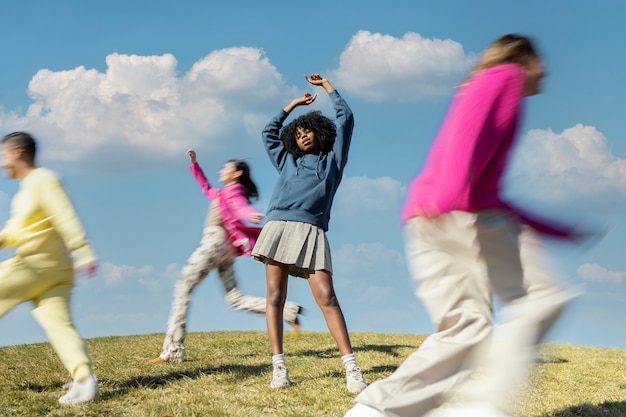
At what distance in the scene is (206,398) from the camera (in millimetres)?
6352

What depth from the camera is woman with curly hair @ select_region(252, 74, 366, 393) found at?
6.47 metres

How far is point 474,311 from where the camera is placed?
164 inches

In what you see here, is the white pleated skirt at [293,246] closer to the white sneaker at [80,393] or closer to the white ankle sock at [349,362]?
the white ankle sock at [349,362]

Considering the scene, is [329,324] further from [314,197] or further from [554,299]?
[554,299]

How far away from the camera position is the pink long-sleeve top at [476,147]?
3984mm

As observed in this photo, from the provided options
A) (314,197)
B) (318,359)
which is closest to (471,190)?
(314,197)

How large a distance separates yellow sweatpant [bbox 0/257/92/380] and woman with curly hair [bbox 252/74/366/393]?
1671 millimetres

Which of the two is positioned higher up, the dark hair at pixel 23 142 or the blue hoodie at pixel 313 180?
the dark hair at pixel 23 142

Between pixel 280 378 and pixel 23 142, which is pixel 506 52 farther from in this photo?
pixel 23 142

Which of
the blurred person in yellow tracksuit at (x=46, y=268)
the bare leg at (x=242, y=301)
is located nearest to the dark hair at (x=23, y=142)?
the blurred person in yellow tracksuit at (x=46, y=268)

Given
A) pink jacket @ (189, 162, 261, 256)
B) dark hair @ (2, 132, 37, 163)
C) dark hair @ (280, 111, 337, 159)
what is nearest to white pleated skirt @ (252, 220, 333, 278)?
dark hair @ (280, 111, 337, 159)

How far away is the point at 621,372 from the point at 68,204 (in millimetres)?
6689

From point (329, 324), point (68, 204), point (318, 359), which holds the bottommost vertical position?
point (318, 359)

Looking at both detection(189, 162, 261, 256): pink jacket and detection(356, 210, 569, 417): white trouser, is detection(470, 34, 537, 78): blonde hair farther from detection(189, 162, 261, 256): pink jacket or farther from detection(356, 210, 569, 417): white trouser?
detection(189, 162, 261, 256): pink jacket
